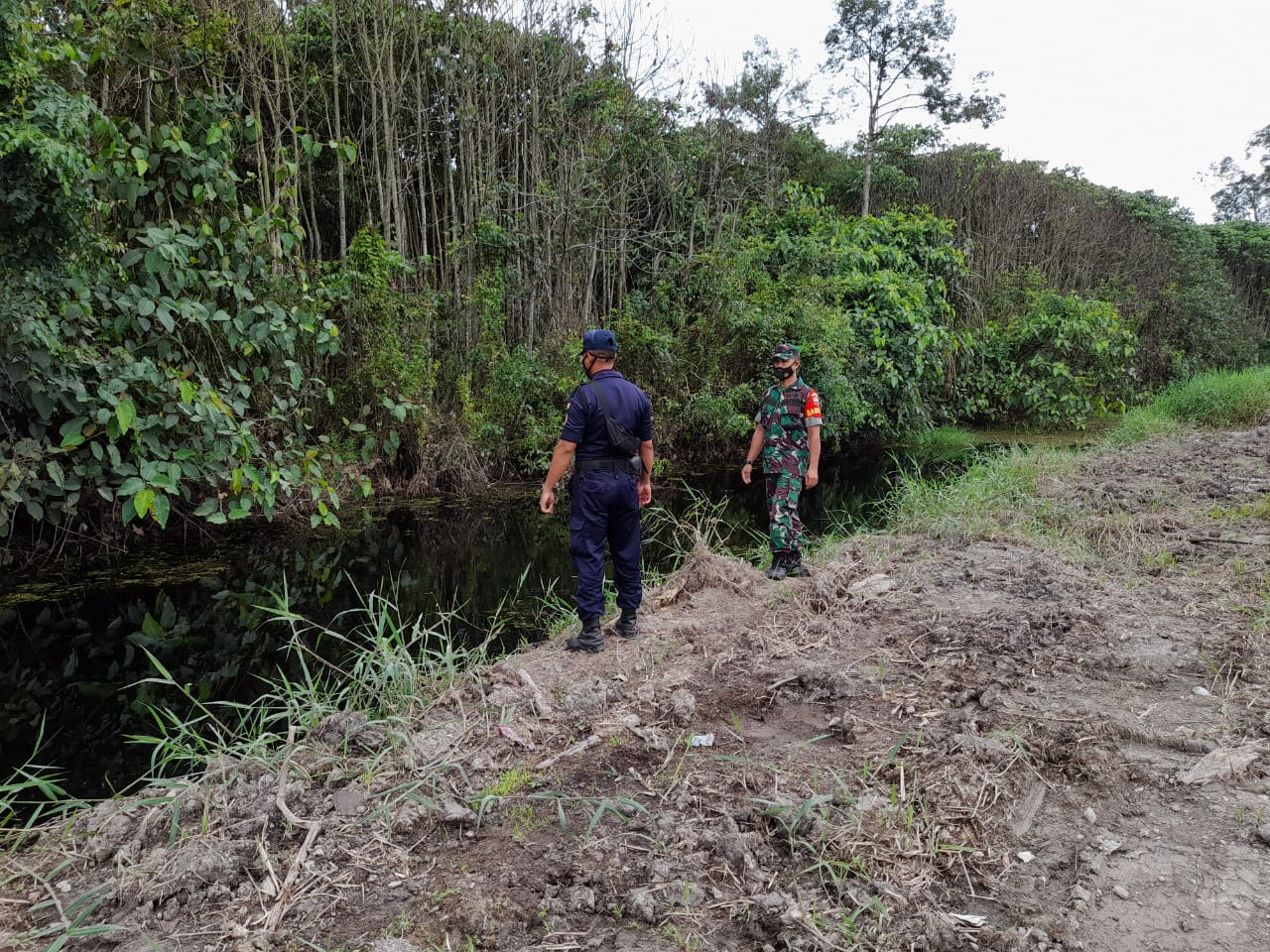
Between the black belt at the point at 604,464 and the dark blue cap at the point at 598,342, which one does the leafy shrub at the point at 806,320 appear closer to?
the dark blue cap at the point at 598,342

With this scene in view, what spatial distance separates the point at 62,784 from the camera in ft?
11.6

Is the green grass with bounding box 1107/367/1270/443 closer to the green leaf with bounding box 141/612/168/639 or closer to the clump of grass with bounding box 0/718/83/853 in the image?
the green leaf with bounding box 141/612/168/639

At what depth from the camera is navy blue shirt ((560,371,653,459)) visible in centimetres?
411

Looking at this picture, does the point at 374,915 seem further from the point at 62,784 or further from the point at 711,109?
the point at 711,109

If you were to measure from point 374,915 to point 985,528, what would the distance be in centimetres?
533

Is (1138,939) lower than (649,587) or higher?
higher

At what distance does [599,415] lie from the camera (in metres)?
4.11

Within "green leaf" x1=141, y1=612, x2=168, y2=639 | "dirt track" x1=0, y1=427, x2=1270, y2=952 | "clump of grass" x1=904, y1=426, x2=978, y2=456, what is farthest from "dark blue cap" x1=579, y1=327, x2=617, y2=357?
"clump of grass" x1=904, y1=426, x2=978, y2=456

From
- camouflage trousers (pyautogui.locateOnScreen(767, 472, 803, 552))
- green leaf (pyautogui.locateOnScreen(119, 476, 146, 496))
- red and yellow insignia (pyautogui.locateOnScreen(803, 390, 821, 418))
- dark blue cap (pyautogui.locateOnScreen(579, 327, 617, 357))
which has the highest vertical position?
dark blue cap (pyautogui.locateOnScreen(579, 327, 617, 357))

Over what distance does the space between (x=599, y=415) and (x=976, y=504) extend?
4457 mm

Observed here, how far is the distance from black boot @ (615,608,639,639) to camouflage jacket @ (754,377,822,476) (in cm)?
159

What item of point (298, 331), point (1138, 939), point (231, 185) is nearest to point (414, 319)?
point (298, 331)

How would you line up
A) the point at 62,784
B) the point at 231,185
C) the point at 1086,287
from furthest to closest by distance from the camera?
the point at 1086,287 < the point at 231,185 < the point at 62,784

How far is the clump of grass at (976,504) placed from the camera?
6.35 meters
